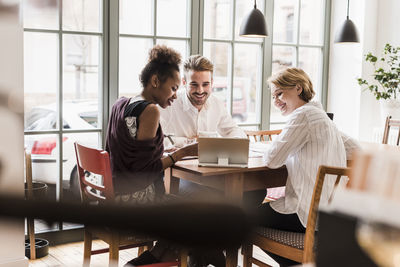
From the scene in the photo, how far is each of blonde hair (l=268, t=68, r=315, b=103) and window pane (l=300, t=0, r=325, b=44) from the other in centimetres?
231

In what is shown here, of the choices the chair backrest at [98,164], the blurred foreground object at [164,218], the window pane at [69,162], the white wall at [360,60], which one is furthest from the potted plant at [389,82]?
the blurred foreground object at [164,218]

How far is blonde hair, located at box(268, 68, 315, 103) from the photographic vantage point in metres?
2.63

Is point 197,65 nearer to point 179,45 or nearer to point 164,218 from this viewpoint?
point 179,45

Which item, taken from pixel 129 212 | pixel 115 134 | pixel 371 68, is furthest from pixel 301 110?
pixel 371 68

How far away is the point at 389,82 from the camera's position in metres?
4.52

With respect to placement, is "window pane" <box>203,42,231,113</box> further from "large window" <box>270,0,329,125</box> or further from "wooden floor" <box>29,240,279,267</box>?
"wooden floor" <box>29,240,279,267</box>

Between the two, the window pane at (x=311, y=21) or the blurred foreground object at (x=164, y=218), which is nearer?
the blurred foreground object at (x=164, y=218)

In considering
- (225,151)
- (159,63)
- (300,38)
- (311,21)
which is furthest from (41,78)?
(311,21)

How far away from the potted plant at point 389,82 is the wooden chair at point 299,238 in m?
2.69

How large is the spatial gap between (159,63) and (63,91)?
1.28 meters

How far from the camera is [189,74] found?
331cm

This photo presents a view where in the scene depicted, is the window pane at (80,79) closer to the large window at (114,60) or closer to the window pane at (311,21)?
the large window at (114,60)

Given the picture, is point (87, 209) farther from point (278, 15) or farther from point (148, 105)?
point (278, 15)

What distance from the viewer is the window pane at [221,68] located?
4270 millimetres
